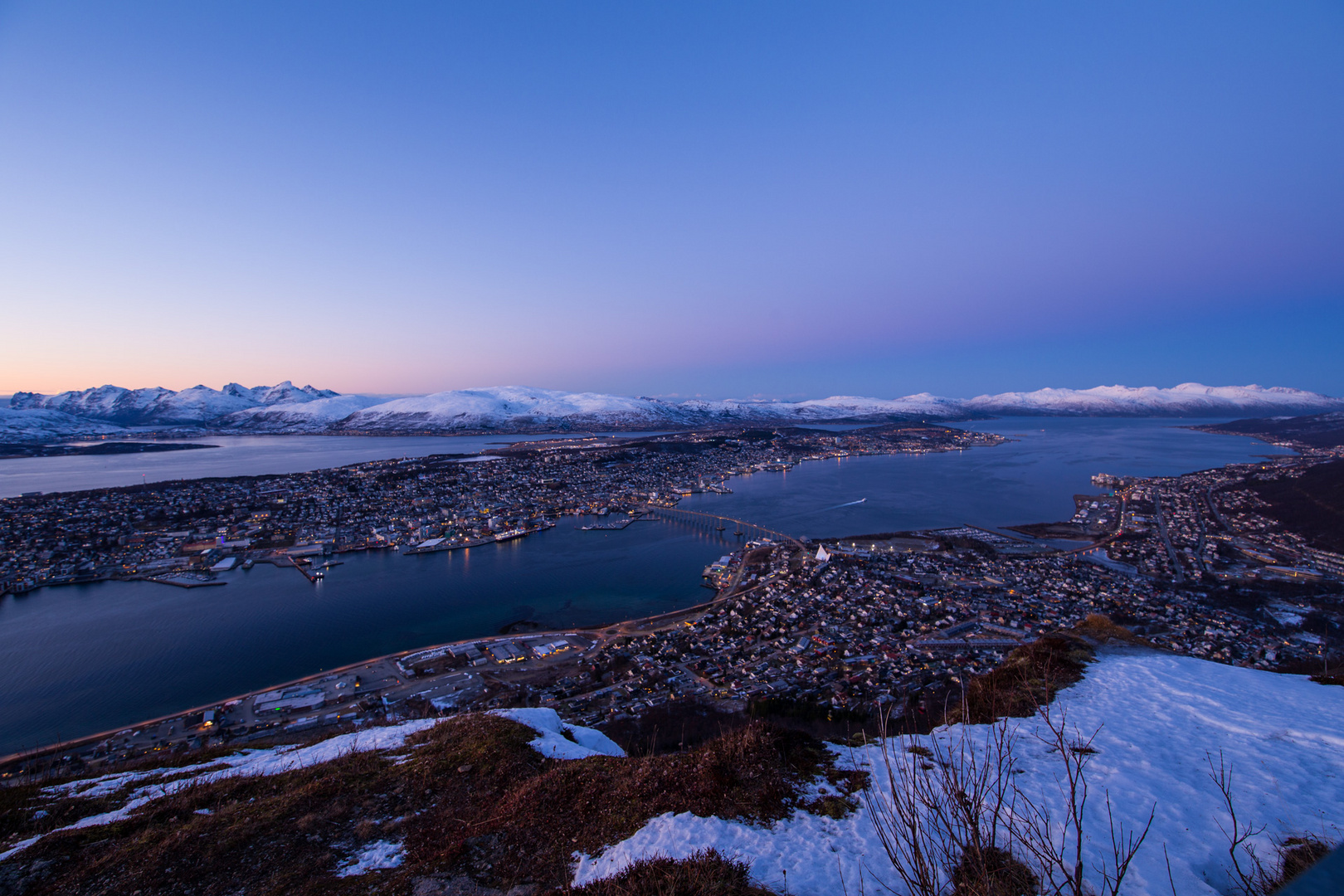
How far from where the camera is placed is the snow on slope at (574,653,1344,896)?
2.89 metres

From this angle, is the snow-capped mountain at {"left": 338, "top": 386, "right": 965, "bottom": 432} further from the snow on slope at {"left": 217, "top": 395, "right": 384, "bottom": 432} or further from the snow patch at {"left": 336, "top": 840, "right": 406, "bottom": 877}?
the snow patch at {"left": 336, "top": 840, "right": 406, "bottom": 877}

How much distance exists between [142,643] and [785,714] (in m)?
16.9

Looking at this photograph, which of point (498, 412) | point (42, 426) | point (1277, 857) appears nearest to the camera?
point (1277, 857)

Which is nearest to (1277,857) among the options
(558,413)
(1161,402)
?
(558,413)

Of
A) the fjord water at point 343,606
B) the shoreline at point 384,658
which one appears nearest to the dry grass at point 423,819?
the shoreline at point 384,658

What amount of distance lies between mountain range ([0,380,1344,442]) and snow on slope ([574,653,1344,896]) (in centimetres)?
8383

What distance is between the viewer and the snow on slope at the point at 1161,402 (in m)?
→ 128

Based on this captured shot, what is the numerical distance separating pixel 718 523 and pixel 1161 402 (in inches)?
7189

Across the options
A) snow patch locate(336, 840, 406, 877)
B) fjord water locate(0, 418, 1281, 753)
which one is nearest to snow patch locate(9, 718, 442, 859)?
snow patch locate(336, 840, 406, 877)

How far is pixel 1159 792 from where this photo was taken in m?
3.56

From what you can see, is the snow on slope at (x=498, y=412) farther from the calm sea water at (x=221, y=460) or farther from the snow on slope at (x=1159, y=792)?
the snow on slope at (x=1159, y=792)

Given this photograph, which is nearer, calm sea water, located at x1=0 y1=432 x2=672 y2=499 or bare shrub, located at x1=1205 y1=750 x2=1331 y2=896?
bare shrub, located at x1=1205 y1=750 x2=1331 y2=896

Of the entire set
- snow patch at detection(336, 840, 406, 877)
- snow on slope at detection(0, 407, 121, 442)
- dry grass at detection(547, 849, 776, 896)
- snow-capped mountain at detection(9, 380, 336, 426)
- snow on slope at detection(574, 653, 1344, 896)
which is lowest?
snow patch at detection(336, 840, 406, 877)

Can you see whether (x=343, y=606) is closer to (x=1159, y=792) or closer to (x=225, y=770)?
(x=225, y=770)
